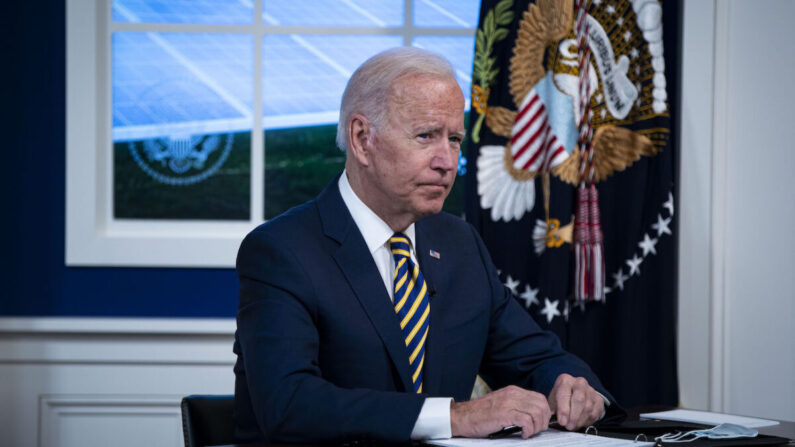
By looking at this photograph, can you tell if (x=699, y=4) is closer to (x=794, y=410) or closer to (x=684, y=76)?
(x=684, y=76)

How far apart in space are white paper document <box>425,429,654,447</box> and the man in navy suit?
0.12ft

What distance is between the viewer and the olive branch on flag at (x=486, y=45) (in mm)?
3006

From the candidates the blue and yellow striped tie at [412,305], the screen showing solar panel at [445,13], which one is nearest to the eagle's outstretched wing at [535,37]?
the screen showing solar panel at [445,13]

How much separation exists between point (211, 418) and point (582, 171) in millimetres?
1717

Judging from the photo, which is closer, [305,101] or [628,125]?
[628,125]

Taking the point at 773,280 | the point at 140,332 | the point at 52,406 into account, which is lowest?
the point at 52,406

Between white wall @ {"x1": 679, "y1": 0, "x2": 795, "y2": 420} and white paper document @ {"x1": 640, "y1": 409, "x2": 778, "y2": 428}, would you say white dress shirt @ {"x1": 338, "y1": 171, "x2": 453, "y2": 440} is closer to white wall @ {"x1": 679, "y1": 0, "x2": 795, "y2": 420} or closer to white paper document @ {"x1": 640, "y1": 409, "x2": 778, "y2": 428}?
white paper document @ {"x1": 640, "y1": 409, "x2": 778, "y2": 428}

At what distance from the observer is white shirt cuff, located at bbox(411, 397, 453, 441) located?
137cm

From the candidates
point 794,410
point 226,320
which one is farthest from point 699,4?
point 226,320

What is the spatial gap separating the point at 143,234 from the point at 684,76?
7.35ft

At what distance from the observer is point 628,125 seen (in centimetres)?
302

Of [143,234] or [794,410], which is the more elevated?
[143,234]

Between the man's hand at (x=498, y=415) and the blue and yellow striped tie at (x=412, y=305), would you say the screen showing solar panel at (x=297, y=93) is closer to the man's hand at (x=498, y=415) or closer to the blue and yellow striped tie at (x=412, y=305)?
the blue and yellow striped tie at (x=412, y=305)

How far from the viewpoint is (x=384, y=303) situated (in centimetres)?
167
